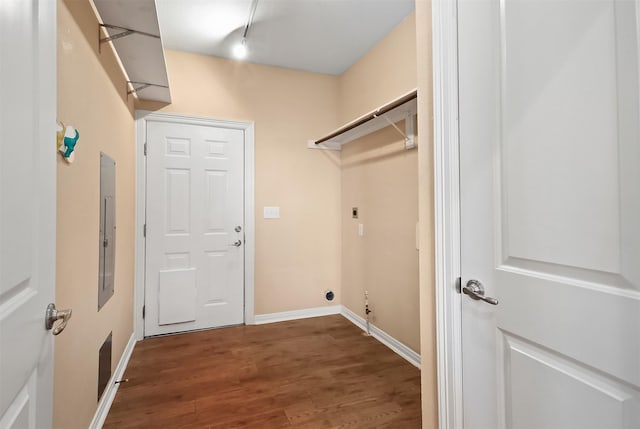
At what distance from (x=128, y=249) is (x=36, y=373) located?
6.93 feet

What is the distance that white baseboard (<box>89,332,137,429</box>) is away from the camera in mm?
1695

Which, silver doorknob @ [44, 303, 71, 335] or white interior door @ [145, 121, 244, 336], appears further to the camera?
white interior door @ [145, 121, 244, 336]

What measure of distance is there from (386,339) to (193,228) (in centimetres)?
212

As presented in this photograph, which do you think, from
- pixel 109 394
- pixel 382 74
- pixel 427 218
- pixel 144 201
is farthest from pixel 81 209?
pixel 382 74

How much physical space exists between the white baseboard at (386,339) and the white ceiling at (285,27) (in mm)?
2699

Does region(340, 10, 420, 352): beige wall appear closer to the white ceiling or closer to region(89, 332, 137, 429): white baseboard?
the white ceiling

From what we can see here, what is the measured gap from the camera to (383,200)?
A: 2.85 metres

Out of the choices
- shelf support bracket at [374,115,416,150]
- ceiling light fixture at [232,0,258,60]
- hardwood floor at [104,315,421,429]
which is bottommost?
hardwood floor at [104,315,421,429]

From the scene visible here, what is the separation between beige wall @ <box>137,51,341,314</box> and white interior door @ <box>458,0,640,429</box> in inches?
96.8

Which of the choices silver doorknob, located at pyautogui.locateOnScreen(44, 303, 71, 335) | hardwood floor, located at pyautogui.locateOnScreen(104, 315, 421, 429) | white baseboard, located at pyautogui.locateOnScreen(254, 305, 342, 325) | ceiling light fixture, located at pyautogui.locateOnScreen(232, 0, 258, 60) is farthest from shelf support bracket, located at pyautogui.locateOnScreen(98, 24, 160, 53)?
white baseboard, located at pyautogui.locateOnScreen(254, 305, 342, 325)

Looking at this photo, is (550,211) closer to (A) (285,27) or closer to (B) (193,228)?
(A) (285,27)

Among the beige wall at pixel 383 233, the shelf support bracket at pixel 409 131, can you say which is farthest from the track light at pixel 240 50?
the shelf support bracket at pixel 409 131

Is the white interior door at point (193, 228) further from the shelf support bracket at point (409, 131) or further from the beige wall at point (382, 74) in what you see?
the shelf support bracket at point (409, 131)

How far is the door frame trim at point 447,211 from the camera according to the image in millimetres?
Answer: 1122
